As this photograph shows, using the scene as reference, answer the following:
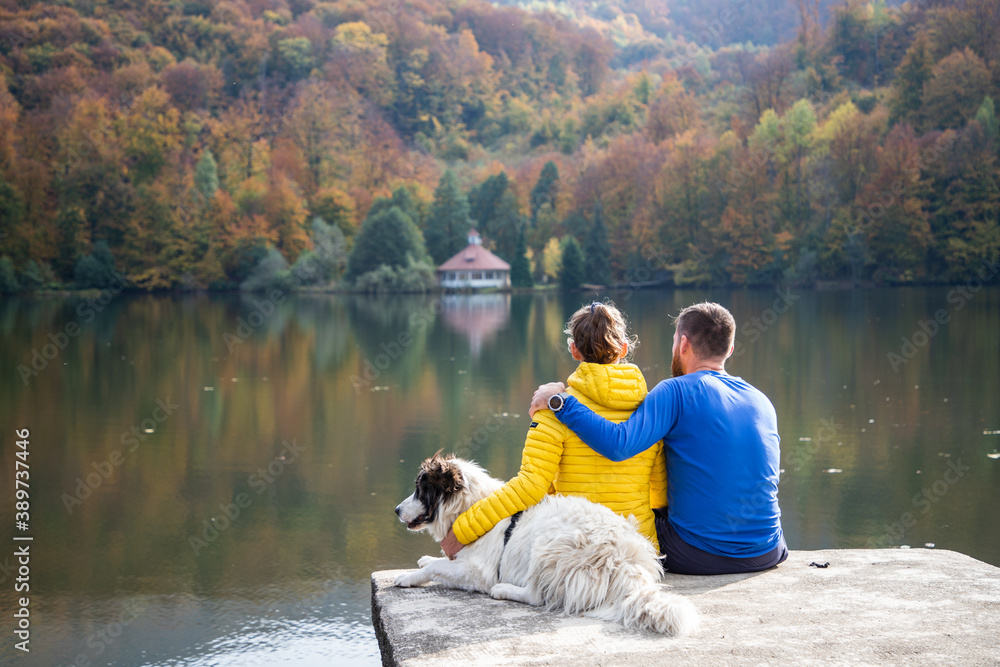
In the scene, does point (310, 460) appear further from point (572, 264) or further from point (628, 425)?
point (572, 264)

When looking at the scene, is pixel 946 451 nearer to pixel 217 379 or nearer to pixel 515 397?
pixel 515 397

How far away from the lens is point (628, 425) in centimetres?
371

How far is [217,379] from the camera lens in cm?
1662

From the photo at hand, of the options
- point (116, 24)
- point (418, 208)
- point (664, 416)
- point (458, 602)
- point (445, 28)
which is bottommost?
point (458, 602)

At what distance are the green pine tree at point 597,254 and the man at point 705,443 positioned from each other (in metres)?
57.5

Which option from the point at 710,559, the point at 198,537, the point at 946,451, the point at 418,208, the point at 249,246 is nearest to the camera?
the point at 710,559

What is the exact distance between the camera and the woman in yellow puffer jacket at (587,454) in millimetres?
3783

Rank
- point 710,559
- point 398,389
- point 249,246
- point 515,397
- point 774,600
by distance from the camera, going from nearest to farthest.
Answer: point 774,600, point 710,559, point 515,397, point 398,389, point 249,246

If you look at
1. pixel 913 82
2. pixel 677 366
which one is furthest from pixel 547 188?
pixel 677 366

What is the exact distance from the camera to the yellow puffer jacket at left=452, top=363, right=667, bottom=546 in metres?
3.79

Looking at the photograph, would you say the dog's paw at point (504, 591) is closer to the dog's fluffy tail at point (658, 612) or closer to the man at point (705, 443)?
the dog's fluffy tail at point (658, 612)

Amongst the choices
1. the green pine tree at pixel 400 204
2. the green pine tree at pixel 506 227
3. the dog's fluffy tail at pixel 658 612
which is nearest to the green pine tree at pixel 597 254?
the green pine tree at pixel 506 227

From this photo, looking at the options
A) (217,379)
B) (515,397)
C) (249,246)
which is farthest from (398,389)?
(249,246)

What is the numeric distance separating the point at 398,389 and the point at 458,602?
11599 mm
